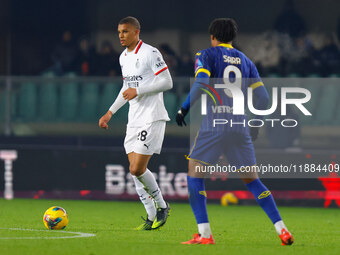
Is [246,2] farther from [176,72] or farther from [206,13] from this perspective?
[176,72]

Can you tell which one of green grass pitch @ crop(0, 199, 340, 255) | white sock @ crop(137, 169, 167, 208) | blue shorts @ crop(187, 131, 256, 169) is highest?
blue shorts @ crop(187, 131, 256, 169)

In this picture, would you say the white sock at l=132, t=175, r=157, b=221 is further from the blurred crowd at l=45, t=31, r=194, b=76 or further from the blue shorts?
the blurred crowd at l=45, t=31, r=194, b=76

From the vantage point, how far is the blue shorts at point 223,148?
6250 mm

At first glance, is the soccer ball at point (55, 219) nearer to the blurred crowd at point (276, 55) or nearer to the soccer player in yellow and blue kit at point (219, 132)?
the soccer player in yellow and blue kit at point (219, 132)

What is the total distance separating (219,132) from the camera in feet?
20.5

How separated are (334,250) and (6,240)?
8.73 feet

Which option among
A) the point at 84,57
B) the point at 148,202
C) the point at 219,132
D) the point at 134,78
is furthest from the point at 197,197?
the point at 84,57

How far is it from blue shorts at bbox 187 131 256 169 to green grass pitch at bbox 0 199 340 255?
0.69 m

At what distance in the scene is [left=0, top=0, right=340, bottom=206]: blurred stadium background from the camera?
12414 millimetres

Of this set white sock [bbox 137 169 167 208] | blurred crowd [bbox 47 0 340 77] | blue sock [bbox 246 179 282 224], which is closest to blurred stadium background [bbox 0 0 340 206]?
blurred crowd [bbox 47 0 340 77]

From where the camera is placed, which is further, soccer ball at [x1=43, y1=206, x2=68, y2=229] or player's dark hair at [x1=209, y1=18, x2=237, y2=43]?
soccer ball at [x1=43, y1=206, x2=68, y2=229]

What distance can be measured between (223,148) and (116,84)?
6941mm

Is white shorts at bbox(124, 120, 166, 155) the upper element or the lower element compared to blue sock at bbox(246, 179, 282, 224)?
upper

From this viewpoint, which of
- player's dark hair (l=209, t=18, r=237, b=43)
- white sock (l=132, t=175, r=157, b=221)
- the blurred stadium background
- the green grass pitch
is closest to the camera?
the green grass pitch
